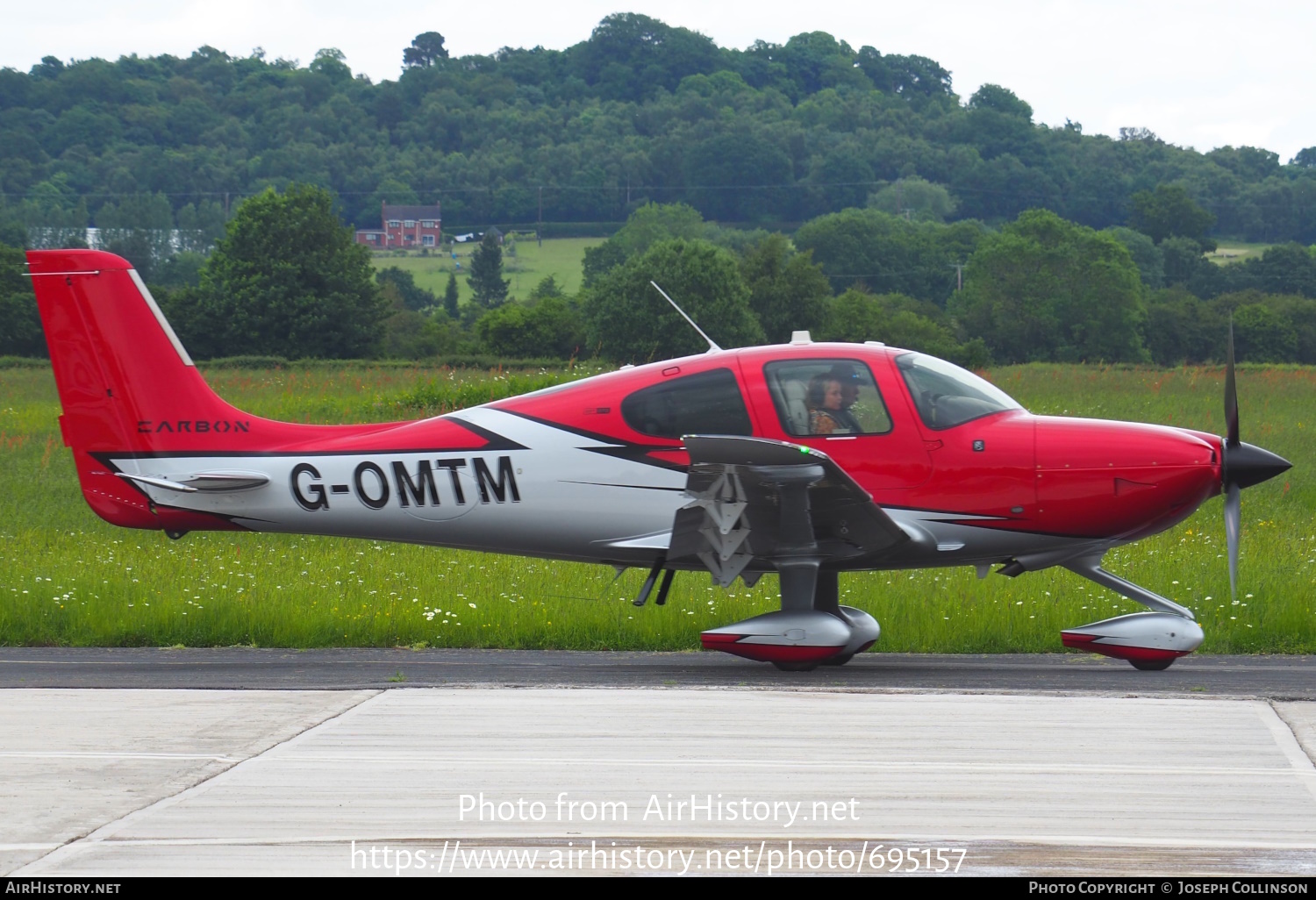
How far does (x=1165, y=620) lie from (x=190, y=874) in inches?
271

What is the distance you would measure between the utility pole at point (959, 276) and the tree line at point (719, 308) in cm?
45

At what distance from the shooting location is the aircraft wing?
856cm

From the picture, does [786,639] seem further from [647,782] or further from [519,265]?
[519,265]

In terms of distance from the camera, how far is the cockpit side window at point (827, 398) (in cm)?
936

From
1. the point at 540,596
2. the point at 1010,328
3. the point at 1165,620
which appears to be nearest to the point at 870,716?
the point at 1165,620

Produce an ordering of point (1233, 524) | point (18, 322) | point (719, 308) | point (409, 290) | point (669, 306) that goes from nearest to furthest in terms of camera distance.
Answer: point (1233, 524)
point (18, 322)
point (669, 306)
point (719, 308)
point (409, 290)

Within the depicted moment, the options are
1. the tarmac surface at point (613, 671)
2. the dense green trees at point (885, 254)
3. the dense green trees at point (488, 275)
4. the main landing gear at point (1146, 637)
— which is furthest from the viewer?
the dense green trees at point (488, 275)

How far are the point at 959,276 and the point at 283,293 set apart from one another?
45377mm

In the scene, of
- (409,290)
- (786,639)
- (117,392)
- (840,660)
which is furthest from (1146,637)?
(409,290)

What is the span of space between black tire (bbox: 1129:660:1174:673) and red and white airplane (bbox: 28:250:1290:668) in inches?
1.0

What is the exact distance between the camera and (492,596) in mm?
11969

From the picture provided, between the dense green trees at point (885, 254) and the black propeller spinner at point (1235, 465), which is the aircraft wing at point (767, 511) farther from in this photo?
the dense green trees at point (885, 254)

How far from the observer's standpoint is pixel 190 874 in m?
4.68

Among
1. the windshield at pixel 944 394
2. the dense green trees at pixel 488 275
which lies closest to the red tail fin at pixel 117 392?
the windshield at pixel 944 394
